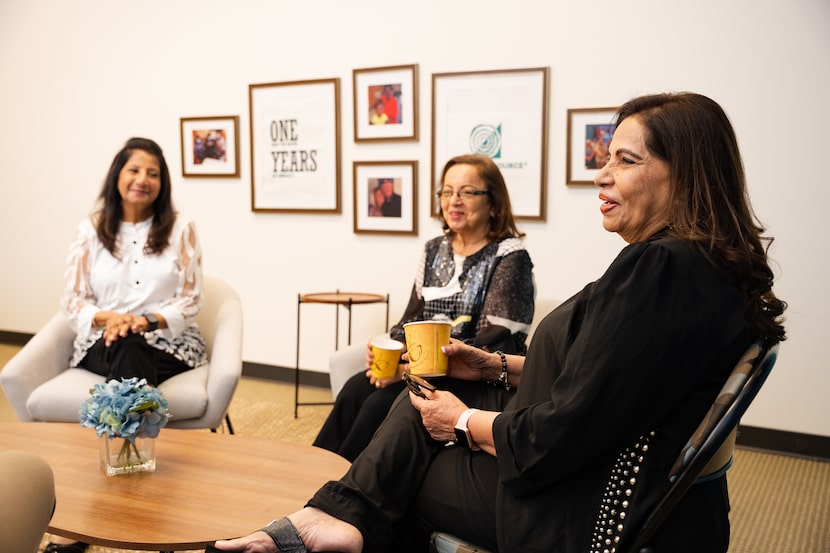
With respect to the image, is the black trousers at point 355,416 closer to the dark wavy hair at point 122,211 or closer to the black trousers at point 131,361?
the black trousers at point 131,361

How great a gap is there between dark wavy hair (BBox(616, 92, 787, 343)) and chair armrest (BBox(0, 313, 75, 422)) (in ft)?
9.22

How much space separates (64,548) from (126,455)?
2.15 ft

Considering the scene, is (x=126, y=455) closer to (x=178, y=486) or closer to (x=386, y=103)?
(x=178, y=486)

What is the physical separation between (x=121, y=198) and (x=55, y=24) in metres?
3.13

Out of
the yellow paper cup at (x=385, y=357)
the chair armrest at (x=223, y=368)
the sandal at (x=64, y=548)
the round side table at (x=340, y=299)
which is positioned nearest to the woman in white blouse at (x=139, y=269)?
the chair armrest at (x=223, y=368)

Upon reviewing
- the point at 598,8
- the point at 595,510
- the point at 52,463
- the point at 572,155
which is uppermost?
the point at 598,8

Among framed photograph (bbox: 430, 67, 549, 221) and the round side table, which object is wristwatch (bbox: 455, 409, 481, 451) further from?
framed photograph (bbox: 430, 67, 549, 221)

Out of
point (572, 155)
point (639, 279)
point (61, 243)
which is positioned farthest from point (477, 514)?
point (61, 243)

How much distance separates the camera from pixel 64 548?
8.79 feet

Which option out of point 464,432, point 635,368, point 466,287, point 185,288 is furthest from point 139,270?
point 635,368

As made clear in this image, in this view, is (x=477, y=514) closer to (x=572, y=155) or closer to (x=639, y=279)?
(x=639, y=279)

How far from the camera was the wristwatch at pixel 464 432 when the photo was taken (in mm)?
1815

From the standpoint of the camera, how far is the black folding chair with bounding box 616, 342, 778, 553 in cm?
139

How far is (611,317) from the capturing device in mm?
1477
